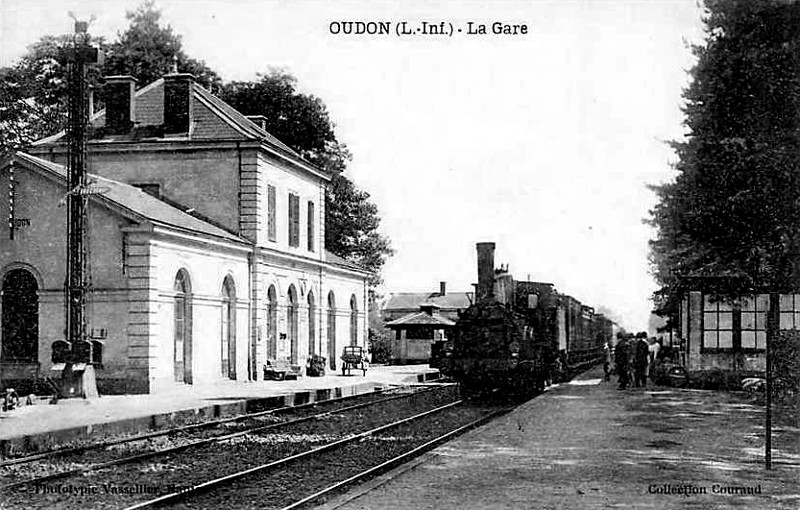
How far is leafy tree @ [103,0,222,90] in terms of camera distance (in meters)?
35.9

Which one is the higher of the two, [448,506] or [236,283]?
[236,283]

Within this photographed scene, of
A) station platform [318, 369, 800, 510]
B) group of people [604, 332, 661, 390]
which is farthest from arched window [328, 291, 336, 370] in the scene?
station platform [318, 369, 800, 510]

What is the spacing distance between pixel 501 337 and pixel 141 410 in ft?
25.5

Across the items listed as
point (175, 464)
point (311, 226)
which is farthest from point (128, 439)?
point (311, 226)

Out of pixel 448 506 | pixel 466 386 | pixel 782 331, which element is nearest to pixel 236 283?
pixel 466 386

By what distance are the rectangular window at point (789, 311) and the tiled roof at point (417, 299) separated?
4947 centimetres

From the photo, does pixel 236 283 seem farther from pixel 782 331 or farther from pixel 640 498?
pixel 640 498

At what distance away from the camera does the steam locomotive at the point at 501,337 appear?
69.1 ft

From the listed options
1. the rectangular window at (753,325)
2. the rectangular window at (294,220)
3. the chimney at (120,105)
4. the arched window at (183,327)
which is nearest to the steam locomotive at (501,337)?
the rectangular window at (753,325)

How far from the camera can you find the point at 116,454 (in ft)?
41.1

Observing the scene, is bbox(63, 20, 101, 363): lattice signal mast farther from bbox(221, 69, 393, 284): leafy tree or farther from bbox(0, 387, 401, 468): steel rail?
bbox(221, 69, 393, 284): leafy tree

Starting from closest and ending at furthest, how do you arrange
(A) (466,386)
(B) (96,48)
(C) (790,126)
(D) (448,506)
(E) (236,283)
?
(D) (448,506) → (C) (790,126) → (B) (96,48) → (A) (466,386) → (E) (236,283)

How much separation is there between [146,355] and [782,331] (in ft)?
45.3

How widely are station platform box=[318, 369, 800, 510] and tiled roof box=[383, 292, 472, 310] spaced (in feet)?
182
